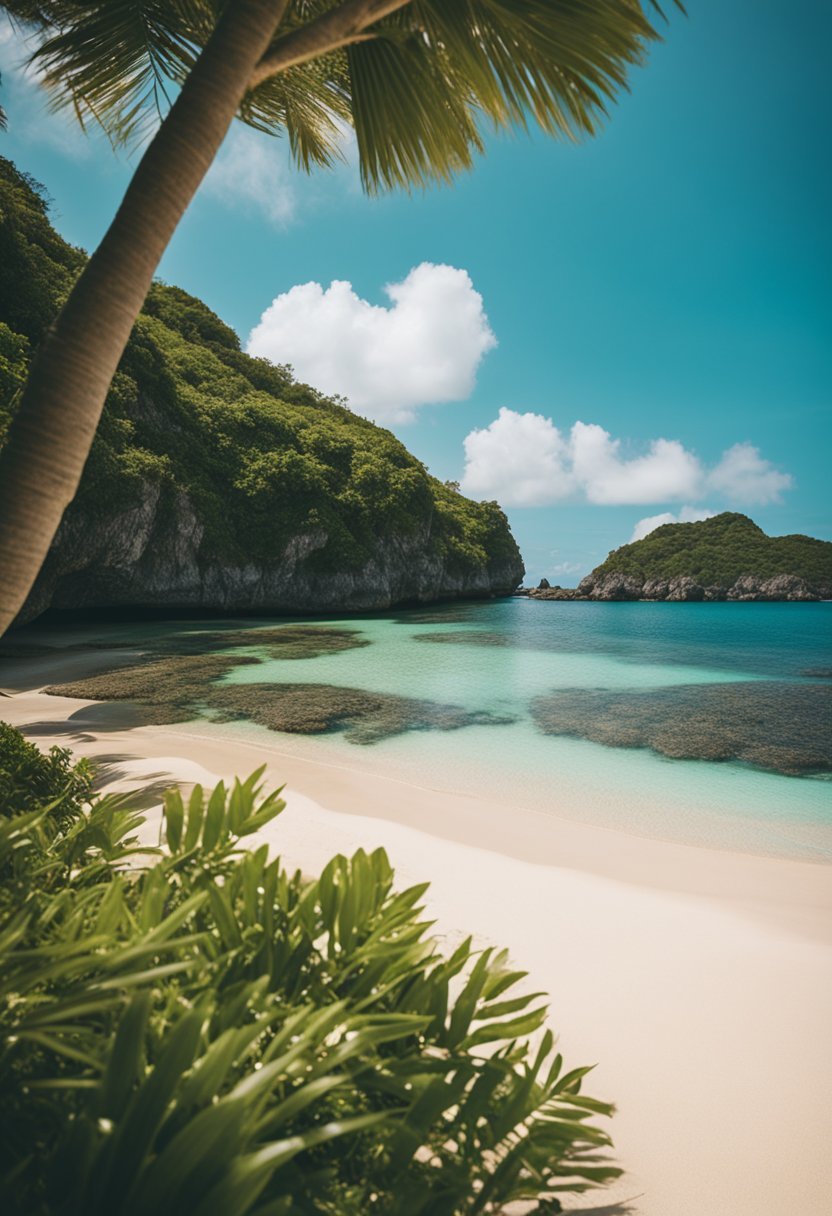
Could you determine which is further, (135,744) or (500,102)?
(135,744)

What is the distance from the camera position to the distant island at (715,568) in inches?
3551

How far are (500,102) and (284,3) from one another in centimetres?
115

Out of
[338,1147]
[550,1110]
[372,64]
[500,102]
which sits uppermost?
[372,64]

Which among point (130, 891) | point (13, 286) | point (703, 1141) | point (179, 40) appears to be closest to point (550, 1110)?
point (703, 1141)

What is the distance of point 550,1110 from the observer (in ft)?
4.51

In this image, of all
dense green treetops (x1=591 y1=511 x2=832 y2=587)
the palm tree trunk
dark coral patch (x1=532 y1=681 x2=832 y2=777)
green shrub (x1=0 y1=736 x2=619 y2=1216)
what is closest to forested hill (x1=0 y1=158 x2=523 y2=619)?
the palm tree trunk

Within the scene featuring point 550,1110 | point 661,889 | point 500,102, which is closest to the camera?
point 550,1110

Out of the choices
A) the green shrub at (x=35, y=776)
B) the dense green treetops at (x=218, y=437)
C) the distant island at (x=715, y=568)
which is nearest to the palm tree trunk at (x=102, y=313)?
the green shrub at (x=35, y=776)

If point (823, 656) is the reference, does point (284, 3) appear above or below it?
→ above

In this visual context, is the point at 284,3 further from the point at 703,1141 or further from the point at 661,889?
the point at 661,889

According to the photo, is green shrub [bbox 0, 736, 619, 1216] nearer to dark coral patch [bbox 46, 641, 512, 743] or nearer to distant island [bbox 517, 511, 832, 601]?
dark coral patch [bbox 46, 641, 512, 743]

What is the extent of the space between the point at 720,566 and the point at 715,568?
37.1 inches

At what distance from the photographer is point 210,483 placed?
108ft

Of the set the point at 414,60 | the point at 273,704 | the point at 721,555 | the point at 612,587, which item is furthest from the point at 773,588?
the point at 414,60
